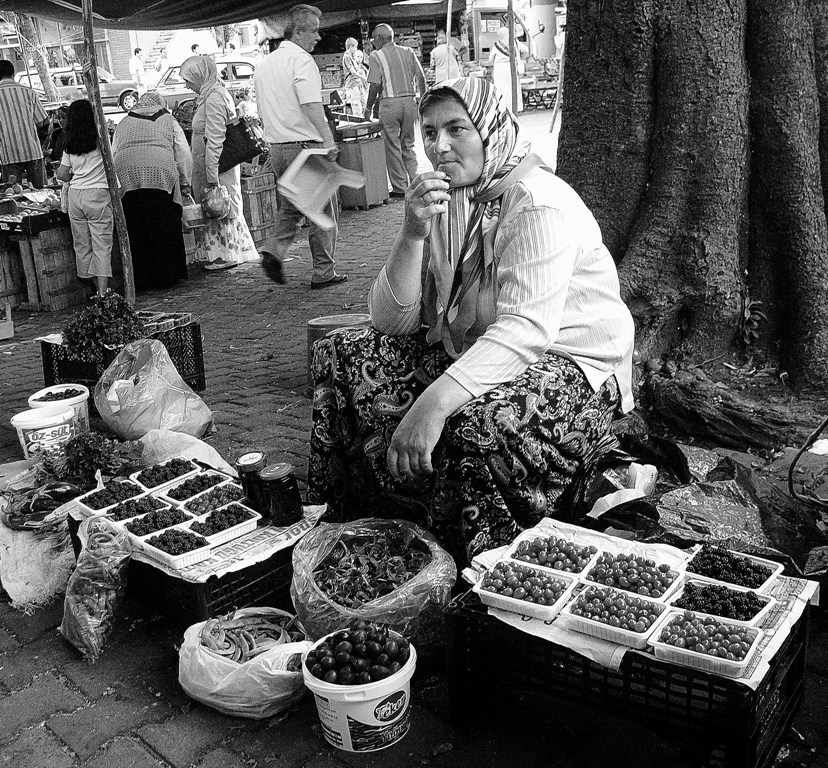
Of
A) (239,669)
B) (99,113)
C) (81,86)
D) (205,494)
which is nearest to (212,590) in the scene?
(239,669)

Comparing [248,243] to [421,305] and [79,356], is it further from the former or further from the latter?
[421,305]

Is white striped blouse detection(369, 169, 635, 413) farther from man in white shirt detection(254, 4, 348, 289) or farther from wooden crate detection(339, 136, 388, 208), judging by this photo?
wooden crate detection(339, 136, 388, 208)

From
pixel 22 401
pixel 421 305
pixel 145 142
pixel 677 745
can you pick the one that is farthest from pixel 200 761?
pixel 145 142

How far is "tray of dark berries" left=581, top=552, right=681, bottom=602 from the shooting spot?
2.22 metres

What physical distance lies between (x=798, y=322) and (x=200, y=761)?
291 cm

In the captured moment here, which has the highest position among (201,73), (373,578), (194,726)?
(201,73)

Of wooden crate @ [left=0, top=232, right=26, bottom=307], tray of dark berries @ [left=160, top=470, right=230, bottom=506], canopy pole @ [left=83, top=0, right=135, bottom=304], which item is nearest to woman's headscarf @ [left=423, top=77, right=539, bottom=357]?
tray of dark berries @ [left=160, top=470, right=230, bottom=506]

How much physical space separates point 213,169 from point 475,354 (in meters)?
6.09

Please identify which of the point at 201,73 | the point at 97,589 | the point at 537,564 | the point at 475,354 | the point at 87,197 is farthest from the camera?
the point at 201,73

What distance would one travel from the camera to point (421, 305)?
3.15m

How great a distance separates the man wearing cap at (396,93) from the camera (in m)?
10.3

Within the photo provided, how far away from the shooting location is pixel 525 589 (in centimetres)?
223

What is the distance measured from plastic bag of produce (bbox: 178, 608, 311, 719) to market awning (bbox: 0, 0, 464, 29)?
24.1ft

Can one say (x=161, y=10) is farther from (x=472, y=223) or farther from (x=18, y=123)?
(x=472, y=223)
